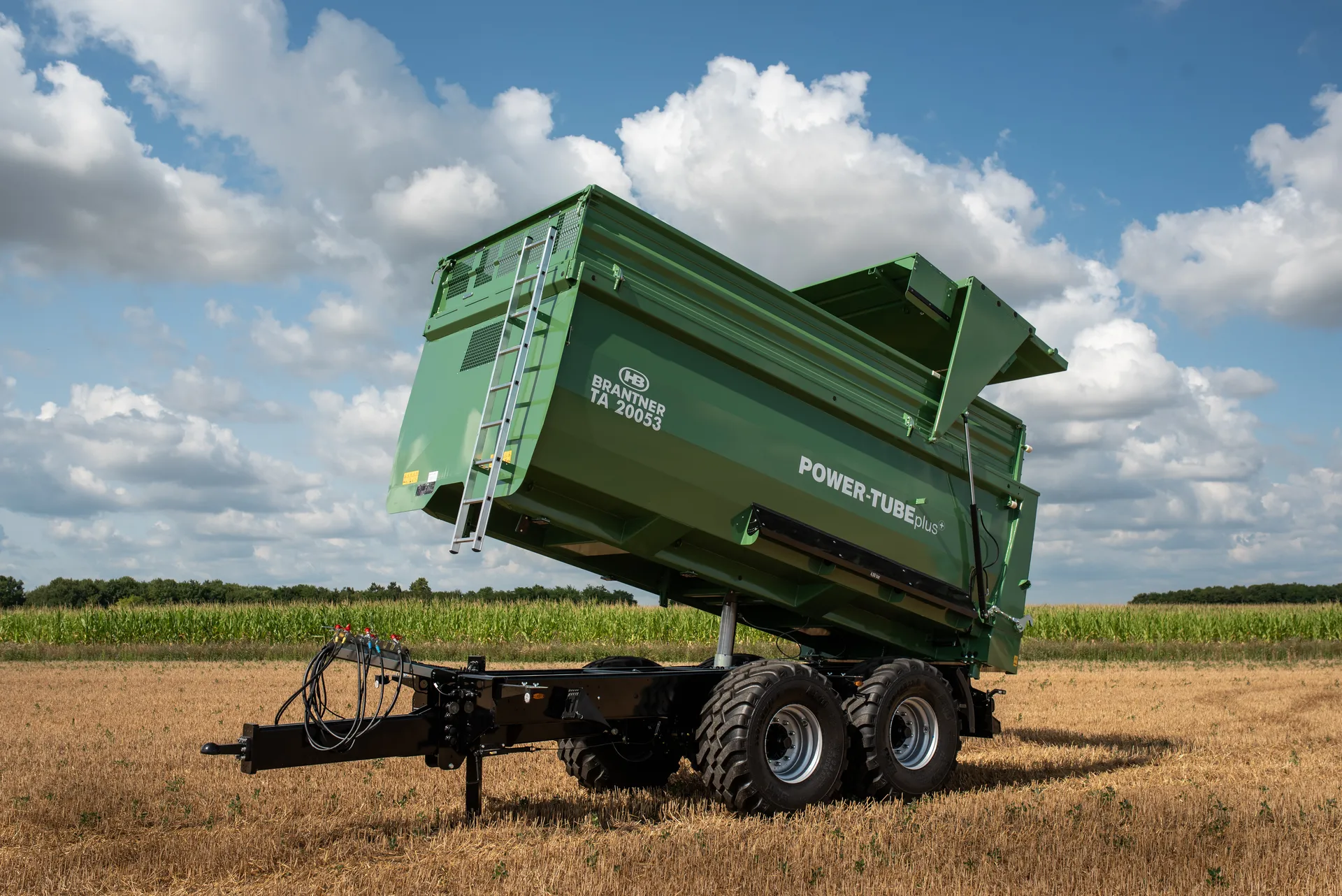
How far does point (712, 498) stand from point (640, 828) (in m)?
2.24

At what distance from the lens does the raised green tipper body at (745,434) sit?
680 cm

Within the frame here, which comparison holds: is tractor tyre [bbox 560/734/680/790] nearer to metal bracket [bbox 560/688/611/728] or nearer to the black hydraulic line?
metal bracket [bbox 560/688/611/728]

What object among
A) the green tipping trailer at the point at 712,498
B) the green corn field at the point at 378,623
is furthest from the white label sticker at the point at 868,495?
the green corn field at the point at 378,623

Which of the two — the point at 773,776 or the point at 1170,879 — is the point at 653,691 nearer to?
the point at 773,776

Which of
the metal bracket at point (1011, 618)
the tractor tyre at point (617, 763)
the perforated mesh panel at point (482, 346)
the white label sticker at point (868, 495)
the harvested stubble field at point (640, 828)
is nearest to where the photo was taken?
the harvested stubble field at point (640, 828)

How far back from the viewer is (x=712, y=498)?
7.27 metres

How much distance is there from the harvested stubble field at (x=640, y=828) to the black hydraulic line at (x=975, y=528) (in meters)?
1.55

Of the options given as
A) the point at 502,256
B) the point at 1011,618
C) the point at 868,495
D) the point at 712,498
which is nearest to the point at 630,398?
the point at 712,498

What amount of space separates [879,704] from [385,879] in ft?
12.8

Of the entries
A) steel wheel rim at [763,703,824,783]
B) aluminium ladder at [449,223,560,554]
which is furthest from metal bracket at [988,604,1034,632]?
aluminium ladder at [449,223,560,554]

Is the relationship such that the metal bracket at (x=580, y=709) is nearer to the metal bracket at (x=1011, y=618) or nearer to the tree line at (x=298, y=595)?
the metal bracket at (x=1011, y=618)

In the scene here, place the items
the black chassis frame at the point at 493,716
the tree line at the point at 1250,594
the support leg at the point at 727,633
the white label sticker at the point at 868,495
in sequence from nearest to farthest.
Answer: the black chassis frame at the point at 493,716, the white label sticker at the point at 868,495, the support leg at the point at 727,633, the tree line at the point at 1250,594

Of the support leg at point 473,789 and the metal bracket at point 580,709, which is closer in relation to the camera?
the support leg at point 473,789

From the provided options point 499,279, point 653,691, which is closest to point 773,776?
point 653,691
